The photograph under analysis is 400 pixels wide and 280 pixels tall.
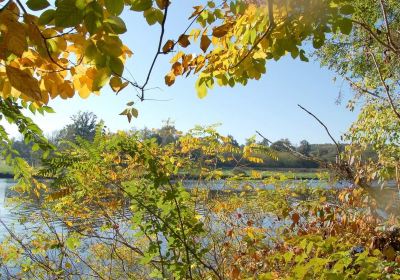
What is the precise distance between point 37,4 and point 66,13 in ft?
0.24

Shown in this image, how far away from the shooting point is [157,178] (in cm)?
255

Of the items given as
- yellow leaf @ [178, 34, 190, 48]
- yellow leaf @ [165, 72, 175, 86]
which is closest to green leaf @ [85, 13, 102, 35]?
yellow leaf @ [178, 34, 190, 48]

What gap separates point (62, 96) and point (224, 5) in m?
0.96

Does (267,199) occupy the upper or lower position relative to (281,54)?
lower

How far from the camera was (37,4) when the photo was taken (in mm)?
832

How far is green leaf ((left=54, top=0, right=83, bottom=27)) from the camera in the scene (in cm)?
82

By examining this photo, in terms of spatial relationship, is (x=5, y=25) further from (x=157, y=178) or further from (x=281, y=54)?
(x=157, y=178)

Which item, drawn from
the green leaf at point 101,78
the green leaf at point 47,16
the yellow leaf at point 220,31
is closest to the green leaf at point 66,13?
the green leaf at point 47,16

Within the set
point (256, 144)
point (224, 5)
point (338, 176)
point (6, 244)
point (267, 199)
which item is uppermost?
point (224, 5)

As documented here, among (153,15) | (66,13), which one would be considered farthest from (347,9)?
(66,13)

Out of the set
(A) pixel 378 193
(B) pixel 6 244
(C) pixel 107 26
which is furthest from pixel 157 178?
(B) pixel 6 244

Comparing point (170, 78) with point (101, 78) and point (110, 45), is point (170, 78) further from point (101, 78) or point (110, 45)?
point (110, 45)

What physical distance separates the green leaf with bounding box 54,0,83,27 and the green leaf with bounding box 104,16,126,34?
0.11m

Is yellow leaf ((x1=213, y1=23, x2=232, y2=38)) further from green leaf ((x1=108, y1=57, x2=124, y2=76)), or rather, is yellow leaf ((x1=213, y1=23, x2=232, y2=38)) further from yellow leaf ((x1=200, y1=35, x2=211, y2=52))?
green leaf ((x1=108, y1=57, x2=124, y2=76))
